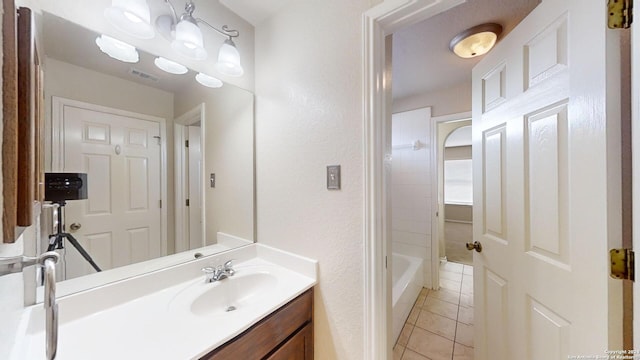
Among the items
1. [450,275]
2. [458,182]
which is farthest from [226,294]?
[458,182]

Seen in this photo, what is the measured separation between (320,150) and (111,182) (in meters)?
0.93

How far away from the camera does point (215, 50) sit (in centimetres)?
128

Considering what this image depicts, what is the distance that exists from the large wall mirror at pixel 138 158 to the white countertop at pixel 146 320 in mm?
75

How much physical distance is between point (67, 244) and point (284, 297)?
0.86 meters

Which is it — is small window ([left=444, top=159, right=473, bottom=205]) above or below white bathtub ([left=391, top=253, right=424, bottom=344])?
above

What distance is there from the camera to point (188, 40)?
1.06 metres

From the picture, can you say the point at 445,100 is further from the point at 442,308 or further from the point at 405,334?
the point at 405,334

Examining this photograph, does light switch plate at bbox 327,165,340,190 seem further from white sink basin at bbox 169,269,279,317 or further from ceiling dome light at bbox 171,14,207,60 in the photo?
ceiling dome light at bbox 171,14,207,60

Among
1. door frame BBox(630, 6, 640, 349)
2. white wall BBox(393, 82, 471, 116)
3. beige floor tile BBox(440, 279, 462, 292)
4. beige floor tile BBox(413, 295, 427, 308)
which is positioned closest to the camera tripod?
door frame BBox(630, 6, 640, 349)

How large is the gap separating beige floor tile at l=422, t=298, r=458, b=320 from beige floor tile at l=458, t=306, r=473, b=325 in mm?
34

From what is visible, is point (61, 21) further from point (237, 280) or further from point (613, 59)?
point (613, 59)

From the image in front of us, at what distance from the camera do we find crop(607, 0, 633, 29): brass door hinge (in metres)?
0.59

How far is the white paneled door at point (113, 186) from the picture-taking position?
86cm

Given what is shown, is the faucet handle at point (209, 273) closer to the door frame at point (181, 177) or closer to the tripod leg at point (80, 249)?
the door frame at point (181, 177)
